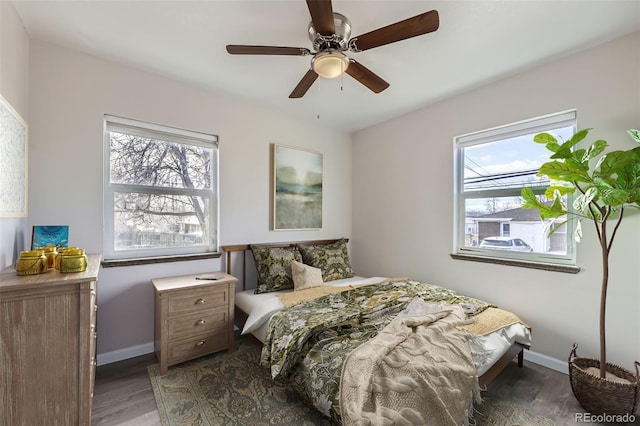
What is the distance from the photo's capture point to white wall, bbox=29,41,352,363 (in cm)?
205

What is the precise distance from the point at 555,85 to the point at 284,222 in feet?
9.56

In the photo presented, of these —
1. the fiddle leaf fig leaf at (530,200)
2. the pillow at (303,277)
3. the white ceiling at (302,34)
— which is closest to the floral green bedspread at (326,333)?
the pillow at (303,277)

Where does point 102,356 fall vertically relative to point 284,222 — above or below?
below

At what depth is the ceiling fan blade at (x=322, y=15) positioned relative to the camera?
4.21ft

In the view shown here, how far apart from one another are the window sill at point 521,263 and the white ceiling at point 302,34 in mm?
1702

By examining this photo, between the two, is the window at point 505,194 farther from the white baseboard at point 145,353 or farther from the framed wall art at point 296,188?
the framed wall art at point 296,188

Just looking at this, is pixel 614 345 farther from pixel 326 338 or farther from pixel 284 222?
pixel 284 222

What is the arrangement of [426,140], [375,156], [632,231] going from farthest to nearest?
[375,156] → [426,140] → [632,231]

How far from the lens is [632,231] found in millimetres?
1919

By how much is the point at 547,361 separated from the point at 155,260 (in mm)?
3566

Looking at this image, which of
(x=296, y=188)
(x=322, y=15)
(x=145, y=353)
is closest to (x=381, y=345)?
(x=322, y=15)

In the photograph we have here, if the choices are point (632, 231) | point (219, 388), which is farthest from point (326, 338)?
point (632, 231)

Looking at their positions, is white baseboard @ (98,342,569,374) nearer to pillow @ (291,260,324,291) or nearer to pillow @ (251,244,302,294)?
pillow @ (251,244,302,294)

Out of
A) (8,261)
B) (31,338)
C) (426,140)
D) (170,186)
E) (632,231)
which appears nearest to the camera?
(31,338)
